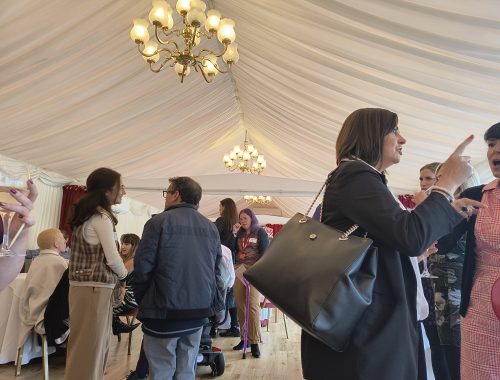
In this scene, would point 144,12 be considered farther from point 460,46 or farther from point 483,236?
point 483,236

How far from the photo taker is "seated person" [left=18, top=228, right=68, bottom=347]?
2730 millimetres

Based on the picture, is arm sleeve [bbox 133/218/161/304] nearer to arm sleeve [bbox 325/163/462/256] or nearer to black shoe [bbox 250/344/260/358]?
arm sleeve [bbox 325/163/462/256]

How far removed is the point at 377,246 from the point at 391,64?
272 centimetres

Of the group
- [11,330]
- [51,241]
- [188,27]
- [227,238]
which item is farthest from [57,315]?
[188,27]

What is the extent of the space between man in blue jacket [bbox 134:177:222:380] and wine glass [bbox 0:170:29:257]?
3.37ft

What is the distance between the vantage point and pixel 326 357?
2.91ft

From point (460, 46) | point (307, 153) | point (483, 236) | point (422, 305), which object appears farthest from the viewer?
point (307, 153)

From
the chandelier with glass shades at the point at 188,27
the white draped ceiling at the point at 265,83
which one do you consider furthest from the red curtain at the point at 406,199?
the chandelier with glass shades at the point at 188,27

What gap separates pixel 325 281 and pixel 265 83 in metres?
4.78

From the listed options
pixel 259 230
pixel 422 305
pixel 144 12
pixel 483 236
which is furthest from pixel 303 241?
pixel 144 12

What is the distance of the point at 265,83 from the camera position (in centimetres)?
527

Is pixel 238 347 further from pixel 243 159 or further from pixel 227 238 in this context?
pixel 243 159

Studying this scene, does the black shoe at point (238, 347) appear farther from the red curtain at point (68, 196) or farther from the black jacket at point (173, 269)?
the red curtain at point (68, 196)

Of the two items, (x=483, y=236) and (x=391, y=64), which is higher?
(x=391, y=64)
